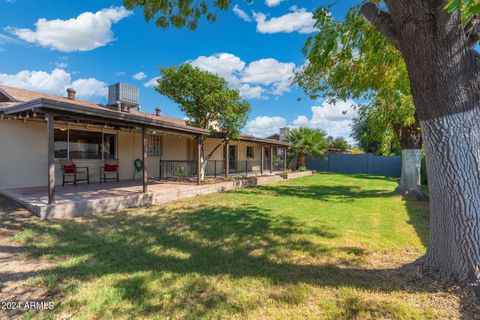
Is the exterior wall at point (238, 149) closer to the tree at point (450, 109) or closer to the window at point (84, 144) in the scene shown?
the window at point (84, 144)

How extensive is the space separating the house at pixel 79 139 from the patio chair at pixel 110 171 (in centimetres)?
13

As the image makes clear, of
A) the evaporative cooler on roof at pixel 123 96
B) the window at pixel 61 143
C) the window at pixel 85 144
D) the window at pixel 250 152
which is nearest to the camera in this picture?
the window at pixel 61 143

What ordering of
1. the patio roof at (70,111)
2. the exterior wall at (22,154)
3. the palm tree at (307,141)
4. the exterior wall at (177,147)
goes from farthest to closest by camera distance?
the palm tree at (307,141), the exterior wall at (177,147), the exterior wall at (22,154), the patio roof at (70,111)

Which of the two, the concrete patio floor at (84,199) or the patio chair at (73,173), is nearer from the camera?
the concrete patio floor at (84,199)

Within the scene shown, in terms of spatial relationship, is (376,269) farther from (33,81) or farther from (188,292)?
(33,81)

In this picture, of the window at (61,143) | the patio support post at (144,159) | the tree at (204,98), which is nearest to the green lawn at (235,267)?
the patio support post at (144,159)

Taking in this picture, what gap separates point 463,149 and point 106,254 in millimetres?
4863

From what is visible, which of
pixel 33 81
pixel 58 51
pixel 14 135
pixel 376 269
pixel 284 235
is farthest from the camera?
pixel 33 81

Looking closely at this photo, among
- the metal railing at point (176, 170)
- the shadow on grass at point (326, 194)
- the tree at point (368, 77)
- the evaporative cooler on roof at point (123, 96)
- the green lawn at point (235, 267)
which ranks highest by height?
the evaporative cooler on roof at point (123, 96)

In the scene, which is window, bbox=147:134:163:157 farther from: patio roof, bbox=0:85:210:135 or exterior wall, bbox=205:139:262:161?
patio roof, bbox=0:85:210:135

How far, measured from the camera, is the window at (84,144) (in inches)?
362

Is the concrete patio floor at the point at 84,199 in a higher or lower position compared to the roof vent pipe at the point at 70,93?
lower

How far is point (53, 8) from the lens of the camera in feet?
30.7

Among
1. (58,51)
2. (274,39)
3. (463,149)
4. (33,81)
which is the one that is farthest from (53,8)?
(33,81)
